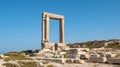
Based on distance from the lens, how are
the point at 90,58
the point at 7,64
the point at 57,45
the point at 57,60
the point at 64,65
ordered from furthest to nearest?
the point at 57,45, the point at 90,58, the point at 57,60, the point at 64,65, the point at 7,64

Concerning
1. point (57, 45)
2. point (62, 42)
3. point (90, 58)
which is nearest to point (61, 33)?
point (62, 42)

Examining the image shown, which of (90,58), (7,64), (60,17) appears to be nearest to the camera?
(7,64)

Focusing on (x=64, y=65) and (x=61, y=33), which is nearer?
(x=64, y=65)

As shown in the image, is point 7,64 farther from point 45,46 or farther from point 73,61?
point 45,46

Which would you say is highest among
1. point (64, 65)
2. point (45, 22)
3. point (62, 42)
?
point (45, 22)

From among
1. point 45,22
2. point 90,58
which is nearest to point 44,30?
point 45,22

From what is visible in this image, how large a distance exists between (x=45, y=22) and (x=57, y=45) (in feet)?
17.7

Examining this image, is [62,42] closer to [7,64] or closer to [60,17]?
[60,17]

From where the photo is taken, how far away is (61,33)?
5619cm

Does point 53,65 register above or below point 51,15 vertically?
below

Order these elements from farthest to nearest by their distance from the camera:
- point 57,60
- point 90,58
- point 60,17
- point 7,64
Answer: point 60,17, point 90,58, point 57,60, point 7,64

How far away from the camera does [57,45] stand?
50.6 m

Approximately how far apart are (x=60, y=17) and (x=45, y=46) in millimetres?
7529

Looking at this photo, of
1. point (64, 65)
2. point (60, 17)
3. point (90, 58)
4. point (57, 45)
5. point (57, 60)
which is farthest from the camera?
point (60, 17)
